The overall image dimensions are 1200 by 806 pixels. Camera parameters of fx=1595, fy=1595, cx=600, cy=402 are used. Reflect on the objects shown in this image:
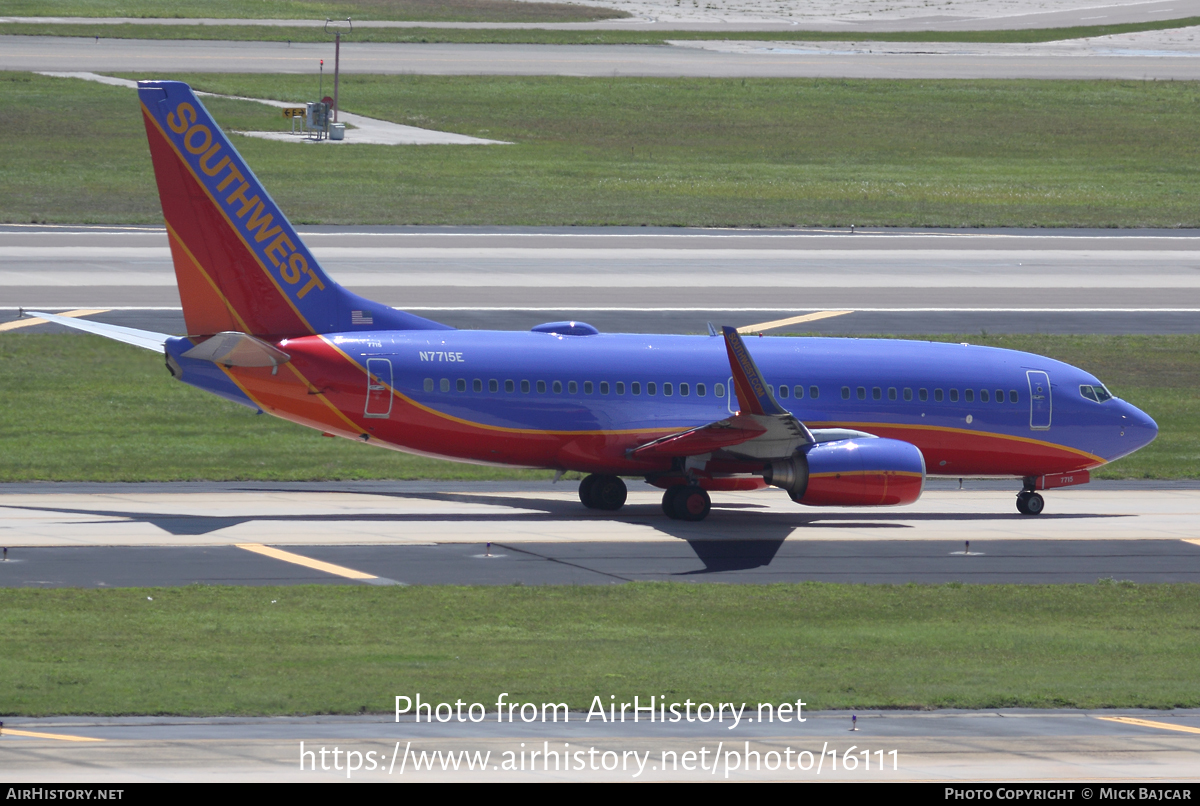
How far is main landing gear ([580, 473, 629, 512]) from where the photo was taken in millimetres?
37281

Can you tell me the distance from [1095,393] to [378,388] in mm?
17999

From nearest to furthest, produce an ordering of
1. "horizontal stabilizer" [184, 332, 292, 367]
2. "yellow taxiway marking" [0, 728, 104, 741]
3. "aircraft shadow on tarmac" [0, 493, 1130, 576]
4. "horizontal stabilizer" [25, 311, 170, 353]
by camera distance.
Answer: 1. "yellow taxiway marking" [0, 728, 104, 741]
2. "aircraft shadow on tarmac" [0, 493, 1130, 576]
3. "horizontal stabilizer" [184, 332, 292, 367]
4. "horizontal stabilizer" [25, 311, 170, 353]

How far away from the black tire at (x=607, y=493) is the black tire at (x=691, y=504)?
5.73 feet

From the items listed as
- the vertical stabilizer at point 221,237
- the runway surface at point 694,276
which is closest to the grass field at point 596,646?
the vertical stabilizer at point 221,237

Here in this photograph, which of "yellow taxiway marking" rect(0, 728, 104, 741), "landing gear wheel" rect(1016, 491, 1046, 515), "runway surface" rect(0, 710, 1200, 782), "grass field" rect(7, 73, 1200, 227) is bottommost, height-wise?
"yellow taxiway marking" rect(0, 728, 104, 741)

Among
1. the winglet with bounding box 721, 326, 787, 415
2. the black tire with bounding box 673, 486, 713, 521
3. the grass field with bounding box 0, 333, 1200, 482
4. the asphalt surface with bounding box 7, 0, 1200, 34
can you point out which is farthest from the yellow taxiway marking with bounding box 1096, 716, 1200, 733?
the asphalt surface with bounding box 7, 0, 1200, 34

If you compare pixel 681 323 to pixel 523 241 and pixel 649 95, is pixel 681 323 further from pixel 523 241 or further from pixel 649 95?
pixel 649 95

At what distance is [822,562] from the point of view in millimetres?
32375

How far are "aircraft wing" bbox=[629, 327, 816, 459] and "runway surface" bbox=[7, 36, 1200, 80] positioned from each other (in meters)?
70.8

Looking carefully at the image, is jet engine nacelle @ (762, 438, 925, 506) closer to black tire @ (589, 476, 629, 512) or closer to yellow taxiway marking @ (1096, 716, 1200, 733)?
black tire @ (589, 476, 629, 512)

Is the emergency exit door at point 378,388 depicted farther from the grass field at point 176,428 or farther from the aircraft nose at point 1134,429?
the aircraft nose at point 1134,429

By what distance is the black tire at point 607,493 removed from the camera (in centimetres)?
3728

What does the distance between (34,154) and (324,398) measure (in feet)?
172

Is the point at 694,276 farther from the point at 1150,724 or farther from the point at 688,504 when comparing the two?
the point at 1150,724
